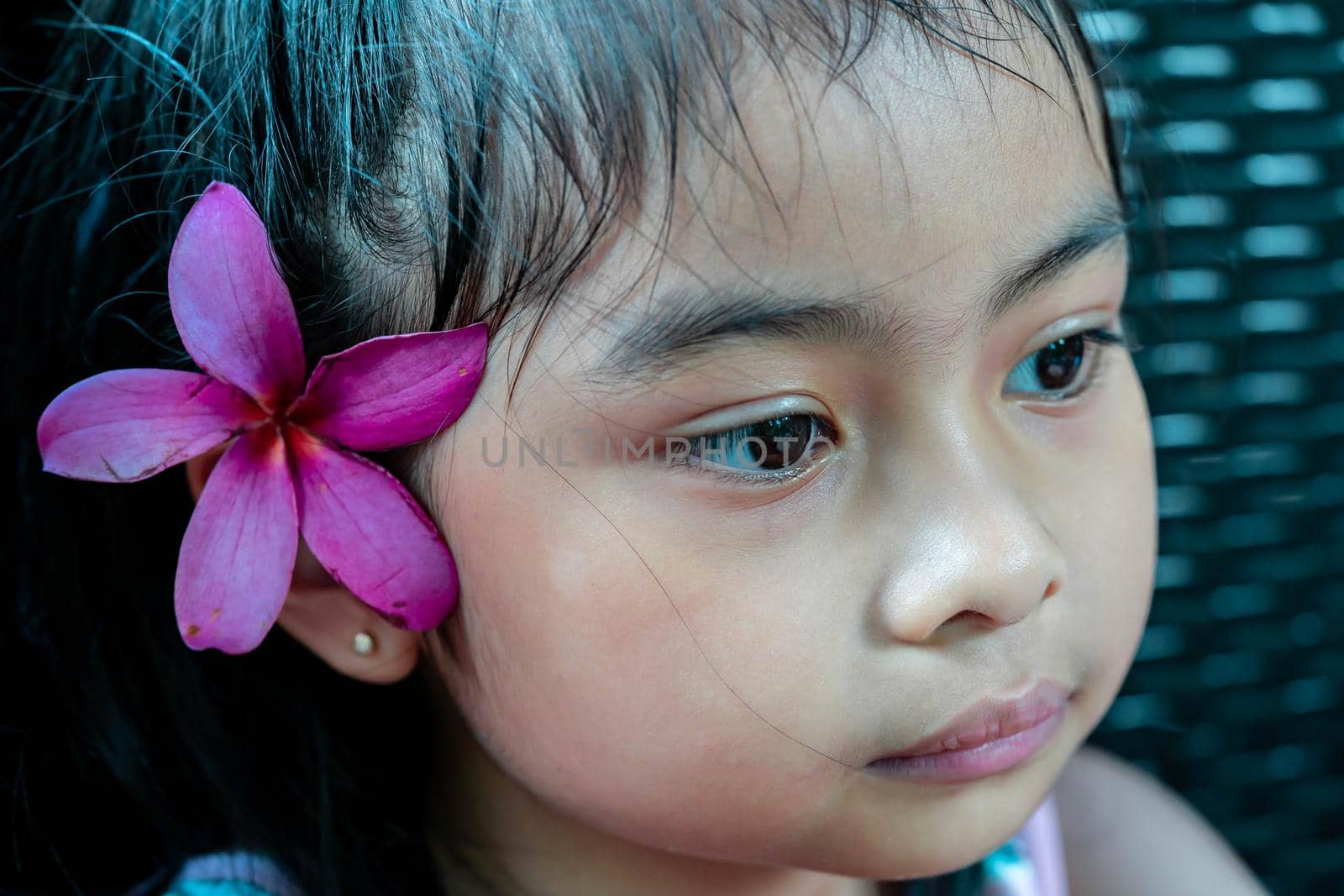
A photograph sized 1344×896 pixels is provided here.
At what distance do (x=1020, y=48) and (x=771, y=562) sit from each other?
0.30 meters

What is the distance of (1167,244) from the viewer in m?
1.18

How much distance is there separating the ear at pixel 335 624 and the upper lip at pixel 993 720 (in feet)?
0.99

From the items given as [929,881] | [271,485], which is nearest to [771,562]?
[271,485]

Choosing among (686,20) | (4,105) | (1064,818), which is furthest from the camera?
(1064,818)

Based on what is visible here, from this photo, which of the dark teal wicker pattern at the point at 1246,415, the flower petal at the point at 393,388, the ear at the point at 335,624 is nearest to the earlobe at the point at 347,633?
the ear at the point at 335,624

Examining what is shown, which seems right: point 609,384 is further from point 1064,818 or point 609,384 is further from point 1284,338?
point 1284,338

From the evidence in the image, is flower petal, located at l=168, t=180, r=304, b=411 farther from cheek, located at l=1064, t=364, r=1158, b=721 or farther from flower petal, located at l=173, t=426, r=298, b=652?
cheek, located at l=1064, t=364, r=1158, b=721

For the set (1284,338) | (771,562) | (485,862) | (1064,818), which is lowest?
(485,862)

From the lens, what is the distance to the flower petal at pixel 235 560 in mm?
696

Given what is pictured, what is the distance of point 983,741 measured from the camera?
0.73 m

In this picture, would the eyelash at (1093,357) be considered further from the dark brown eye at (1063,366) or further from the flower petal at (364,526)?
the flower petal at (364,526)

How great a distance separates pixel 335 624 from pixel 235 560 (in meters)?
0.10

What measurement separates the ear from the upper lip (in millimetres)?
302

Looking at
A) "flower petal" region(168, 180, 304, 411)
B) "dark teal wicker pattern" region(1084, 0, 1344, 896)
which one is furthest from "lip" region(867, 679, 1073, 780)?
"dark teal wicker pattern" region(1084, 0, 1344, 896)
